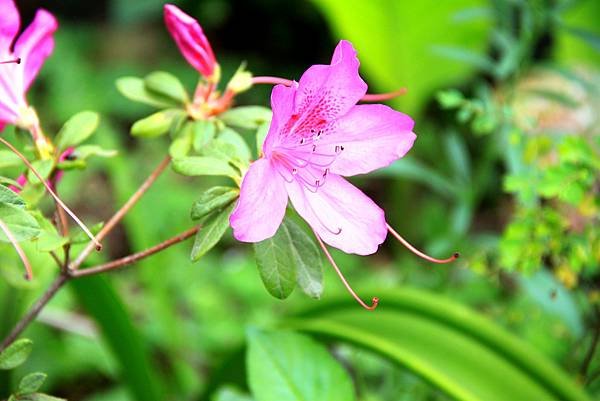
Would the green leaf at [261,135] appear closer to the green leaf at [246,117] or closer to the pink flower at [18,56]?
the green leaf at [246,117]

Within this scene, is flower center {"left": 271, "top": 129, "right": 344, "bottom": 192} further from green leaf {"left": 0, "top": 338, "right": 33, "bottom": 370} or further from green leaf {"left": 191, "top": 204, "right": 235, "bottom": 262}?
green leaf {"left": 0, "top": 338, "right": 33, "bottom": 370}

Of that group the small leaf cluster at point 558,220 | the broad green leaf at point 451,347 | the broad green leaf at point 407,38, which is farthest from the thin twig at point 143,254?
the broad green leaf at point 407,38

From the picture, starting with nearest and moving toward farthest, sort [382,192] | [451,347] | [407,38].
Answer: [451,347] → [407,38] → [382,192]

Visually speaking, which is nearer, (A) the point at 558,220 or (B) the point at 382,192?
(A) the point at 558,220

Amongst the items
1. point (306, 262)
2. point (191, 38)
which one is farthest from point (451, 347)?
point (191, 38)

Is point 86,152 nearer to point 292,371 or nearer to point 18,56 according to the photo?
point 18,56

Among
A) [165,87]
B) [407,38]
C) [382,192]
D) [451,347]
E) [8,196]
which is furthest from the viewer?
[382,192]

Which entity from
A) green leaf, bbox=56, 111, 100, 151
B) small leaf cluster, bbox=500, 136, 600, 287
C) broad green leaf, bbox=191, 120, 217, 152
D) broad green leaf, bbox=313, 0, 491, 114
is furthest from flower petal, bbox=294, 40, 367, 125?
broad green leaf, bbox=313, 0, 491, 114
